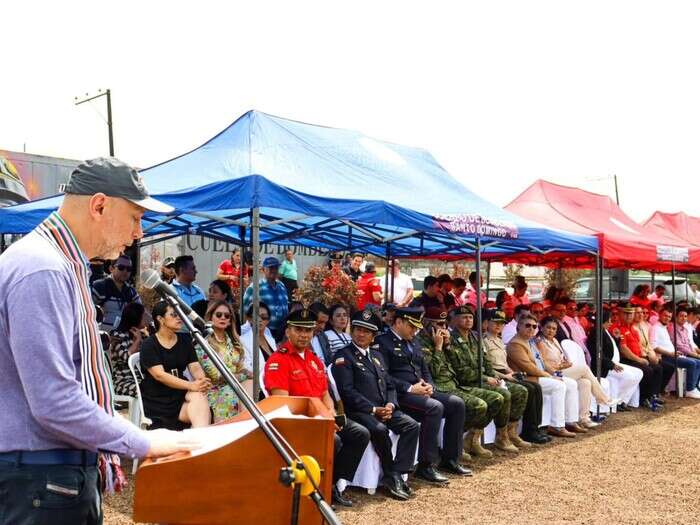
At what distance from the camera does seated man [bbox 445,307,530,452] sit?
7.11m

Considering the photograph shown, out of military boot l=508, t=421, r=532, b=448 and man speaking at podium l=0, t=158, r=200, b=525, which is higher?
man speaking at podium l=0, t=158, r=200, b=525

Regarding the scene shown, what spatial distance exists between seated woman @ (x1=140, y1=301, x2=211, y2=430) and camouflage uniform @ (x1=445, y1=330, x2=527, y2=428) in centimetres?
275

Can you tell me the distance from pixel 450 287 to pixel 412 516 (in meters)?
5.53

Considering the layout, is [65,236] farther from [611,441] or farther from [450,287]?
[450,287]

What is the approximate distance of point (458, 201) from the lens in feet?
25.4

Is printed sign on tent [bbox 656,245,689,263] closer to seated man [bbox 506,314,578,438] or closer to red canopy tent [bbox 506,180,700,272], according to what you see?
red canopy tent [bbox 506,180,700,272]

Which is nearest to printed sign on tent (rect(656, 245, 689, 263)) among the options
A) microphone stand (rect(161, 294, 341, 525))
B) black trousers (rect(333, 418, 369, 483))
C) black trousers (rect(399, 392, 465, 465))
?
black trousers (rect(399, 392, 465, 465))

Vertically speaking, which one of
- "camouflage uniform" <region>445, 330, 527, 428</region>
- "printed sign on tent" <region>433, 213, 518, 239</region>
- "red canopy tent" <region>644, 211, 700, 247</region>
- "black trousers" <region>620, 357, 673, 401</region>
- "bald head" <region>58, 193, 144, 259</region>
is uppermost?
"red canopy tent" <region>644, 211, 700, 247</region>

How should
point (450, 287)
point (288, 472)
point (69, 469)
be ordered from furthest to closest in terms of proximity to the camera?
1. point (450, 287)
2. point (288, 472)
3. point (69, 469)

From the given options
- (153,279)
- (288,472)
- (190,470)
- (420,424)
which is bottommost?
(420,424)

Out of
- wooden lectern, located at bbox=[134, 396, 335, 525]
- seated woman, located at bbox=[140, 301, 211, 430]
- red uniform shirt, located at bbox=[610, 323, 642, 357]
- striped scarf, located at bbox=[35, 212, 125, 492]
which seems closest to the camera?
striped scarf, located at bbox=[35, 212, 125, 492]

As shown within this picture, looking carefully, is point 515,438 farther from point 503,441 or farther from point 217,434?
point 217,434

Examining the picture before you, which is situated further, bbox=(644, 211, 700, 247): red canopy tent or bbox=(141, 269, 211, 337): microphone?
bbox=(644, 211, 700, 247): red canopy tent

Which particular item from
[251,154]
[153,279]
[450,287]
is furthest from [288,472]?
[450,287]
